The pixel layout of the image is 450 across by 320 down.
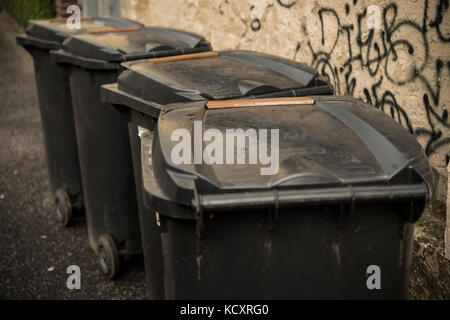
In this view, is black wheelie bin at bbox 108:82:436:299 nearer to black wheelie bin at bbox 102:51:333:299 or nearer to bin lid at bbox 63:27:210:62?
black wheelie bin at bbox 102:51:333:299

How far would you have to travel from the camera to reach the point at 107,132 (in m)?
3.68

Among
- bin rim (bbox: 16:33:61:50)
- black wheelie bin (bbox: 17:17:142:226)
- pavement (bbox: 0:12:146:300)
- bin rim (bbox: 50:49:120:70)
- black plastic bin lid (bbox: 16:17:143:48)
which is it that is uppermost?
black plastic bin lid (bbox: 16:17:143:48)

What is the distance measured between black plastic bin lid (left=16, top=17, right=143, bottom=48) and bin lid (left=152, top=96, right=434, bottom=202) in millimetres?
2301

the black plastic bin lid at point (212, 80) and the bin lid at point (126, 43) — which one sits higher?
the bin lid at point (126, 43)

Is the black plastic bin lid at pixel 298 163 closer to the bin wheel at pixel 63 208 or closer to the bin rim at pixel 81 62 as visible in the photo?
the bin rim at pixel 81 62

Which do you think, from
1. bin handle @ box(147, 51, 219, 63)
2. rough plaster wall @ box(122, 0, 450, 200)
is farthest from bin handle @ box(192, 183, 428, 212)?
bin handle @ box(147, 51, 219, 63)

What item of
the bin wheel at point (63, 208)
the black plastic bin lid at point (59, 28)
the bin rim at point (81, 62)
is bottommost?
the bin wheel at point (63, 208)

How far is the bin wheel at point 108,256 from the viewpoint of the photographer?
150 inches

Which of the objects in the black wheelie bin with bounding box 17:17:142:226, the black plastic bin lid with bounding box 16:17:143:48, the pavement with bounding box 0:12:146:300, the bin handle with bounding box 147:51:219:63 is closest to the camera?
the bin handle with bounding box 147:51:219:63

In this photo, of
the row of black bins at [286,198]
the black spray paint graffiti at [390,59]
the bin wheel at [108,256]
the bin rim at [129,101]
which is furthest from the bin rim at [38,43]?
the black spray paint graffiti at [390,59]

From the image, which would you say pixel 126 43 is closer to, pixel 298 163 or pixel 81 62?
pixel 81 62

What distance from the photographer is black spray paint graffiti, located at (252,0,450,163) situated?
3.03 meters

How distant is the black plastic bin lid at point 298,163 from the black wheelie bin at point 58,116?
2482mm

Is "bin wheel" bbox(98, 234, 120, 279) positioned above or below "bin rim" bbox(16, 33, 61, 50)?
below
